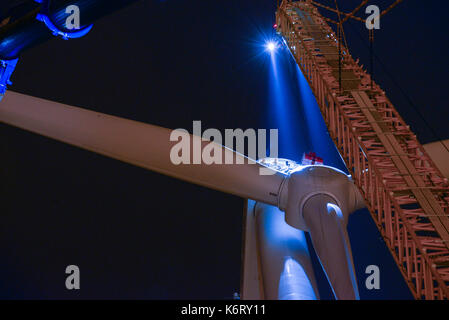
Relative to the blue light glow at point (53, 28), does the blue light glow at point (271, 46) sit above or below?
above

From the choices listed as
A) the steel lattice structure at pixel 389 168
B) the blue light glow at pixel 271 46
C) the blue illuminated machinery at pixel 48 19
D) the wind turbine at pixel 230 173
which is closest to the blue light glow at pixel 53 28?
the blue illuminated machinery at pixel 48 19

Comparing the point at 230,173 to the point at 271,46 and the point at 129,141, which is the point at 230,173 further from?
the point at 271,46

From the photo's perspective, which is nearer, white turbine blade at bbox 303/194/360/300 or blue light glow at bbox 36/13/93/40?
blue light glow at bbox 36/13/93/40

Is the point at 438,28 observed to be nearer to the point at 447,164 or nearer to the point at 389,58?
the point at 389,58

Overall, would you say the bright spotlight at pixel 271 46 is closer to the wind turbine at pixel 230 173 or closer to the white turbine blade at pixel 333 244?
the wind turbine at pixel 230 173

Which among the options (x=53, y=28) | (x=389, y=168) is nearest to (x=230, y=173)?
(x=389, y=168)

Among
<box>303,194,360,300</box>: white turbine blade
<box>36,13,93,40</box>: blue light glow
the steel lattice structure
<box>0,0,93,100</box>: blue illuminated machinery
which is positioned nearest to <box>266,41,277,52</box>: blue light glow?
the steel lattice structure

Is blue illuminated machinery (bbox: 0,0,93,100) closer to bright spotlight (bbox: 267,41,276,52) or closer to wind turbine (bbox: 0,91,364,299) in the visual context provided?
wind turbine (bbox: 0,91,364,299)
